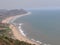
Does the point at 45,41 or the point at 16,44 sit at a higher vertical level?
the point at 45,41

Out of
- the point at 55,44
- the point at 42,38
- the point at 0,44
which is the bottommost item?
the point at 0,44

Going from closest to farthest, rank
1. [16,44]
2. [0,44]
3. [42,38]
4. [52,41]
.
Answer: [0,44]
[16,44]
[52,41]
[42,38]

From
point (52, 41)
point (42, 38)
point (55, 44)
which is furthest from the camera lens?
point (42, 38)

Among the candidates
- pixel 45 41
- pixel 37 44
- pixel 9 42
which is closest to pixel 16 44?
pixel 9 42

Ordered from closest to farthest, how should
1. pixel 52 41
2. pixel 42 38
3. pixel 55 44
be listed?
pixel 55 44, pixel 52 41, pixel 42 38

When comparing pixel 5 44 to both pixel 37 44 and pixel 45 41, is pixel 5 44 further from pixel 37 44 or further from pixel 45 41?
pixel 45 41

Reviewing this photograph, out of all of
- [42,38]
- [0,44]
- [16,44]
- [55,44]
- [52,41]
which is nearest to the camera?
[0,44]

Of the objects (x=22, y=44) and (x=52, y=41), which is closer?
(x=22, y=44)


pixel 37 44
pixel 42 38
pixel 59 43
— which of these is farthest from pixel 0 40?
pixel 42 38

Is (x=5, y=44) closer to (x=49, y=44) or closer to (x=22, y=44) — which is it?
(x=22, y=44)
